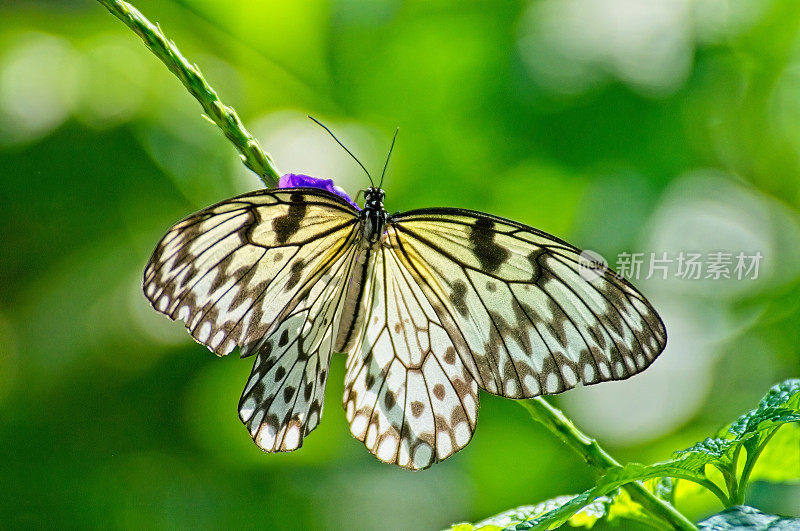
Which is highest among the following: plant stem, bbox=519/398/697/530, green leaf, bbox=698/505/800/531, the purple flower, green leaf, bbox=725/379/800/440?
the purple flower

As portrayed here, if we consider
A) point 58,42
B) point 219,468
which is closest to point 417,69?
point 58,42

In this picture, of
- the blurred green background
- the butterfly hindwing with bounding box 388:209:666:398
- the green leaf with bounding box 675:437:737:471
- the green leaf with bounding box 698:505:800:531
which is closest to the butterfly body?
the butterfly hindwing with bounding box 388:209:666:398

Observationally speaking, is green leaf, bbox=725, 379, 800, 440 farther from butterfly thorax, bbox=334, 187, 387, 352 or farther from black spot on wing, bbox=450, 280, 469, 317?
butterfly thorax, bbox=334, 187, 387, 352

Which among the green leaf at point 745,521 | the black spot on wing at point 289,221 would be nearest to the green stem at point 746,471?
the green leaf at point 745,521

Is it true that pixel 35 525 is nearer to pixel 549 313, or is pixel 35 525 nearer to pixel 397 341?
pixel 397 341

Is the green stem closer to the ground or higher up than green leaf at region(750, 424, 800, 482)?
closer to the ground

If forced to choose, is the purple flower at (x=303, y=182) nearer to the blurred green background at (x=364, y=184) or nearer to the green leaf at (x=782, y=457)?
the green leaf at (x=782, y=457)

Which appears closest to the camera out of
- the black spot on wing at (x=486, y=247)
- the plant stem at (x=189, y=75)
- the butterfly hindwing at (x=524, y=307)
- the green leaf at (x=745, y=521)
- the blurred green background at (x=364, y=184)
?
the green leaf at (x=745, y=521)

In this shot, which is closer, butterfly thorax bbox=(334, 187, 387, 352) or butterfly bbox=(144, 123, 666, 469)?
butterfly bbox=(144, 123, 666, 469)

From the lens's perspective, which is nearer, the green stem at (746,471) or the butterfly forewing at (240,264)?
the green stem at (746,471)

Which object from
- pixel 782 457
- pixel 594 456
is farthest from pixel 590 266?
pixel 782 457
